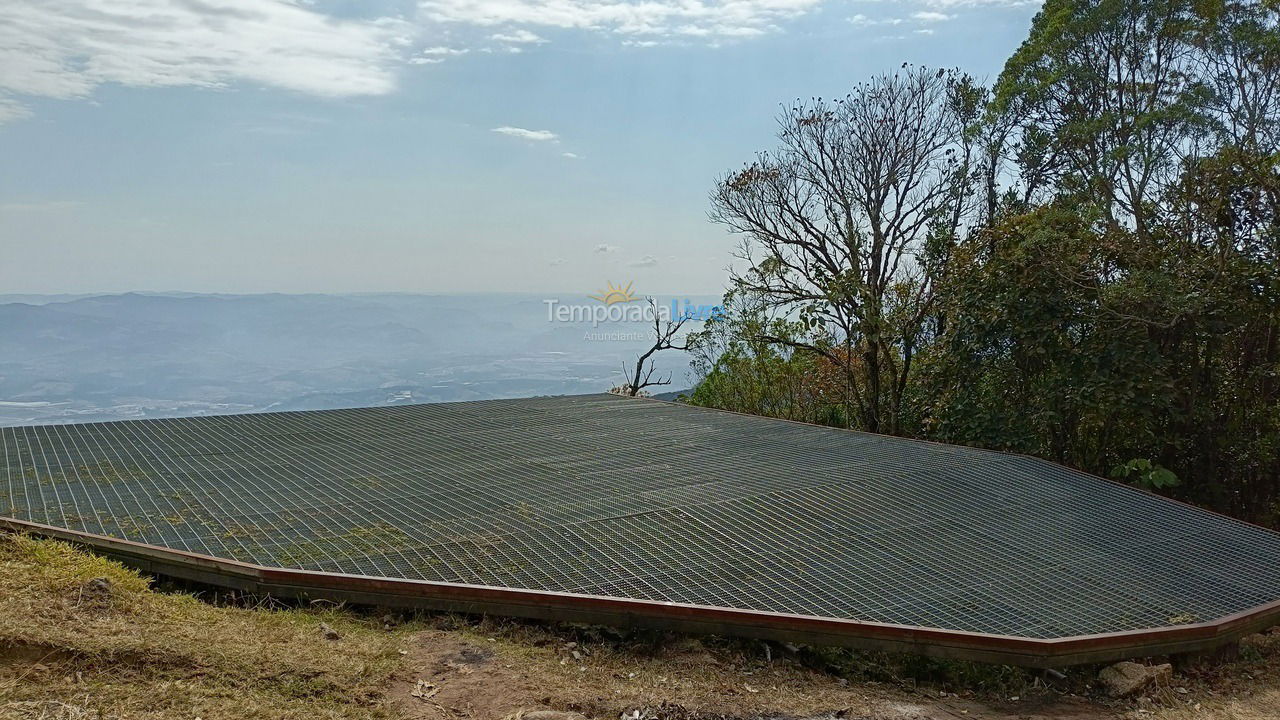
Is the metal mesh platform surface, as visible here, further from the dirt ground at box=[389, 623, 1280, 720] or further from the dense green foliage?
the dense green foliage

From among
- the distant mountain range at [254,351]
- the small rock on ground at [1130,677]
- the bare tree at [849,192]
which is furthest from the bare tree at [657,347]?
the distant mountain range at [254,351]

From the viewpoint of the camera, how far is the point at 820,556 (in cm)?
288

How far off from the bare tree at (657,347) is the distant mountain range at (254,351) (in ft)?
27.8

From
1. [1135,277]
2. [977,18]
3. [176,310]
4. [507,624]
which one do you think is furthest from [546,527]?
[176,310]

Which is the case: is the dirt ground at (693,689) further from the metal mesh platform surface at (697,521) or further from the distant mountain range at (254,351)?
the distant mountain range at (254,351)

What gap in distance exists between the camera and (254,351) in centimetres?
3141

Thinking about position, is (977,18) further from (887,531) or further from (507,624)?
(507,624)

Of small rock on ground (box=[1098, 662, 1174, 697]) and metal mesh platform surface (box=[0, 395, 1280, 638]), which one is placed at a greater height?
metal mesh platform surface (box=[0, 395, 1280, 638])

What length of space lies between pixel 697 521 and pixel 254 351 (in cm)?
3180

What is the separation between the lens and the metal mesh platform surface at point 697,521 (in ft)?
8.51

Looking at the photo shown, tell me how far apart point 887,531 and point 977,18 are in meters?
6.58

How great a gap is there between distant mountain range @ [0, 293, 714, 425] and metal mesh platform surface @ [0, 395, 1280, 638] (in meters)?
13.3

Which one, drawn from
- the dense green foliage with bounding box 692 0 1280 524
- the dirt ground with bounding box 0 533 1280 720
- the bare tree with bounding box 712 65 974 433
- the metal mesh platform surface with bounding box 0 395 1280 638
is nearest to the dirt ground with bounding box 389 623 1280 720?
the dirt ground with bounding box 0 533 1280 720

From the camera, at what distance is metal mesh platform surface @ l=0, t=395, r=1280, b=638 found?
2594mm
